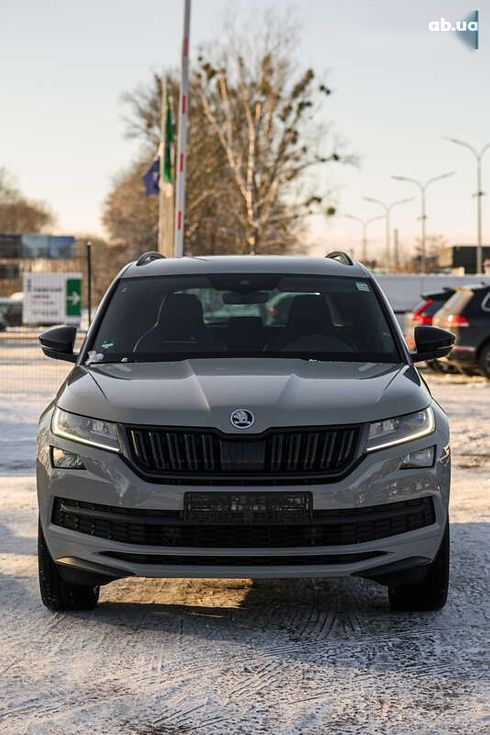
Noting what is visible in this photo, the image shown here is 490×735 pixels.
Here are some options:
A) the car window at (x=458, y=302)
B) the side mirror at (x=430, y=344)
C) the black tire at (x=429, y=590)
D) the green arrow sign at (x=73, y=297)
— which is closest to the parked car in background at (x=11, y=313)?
the green arrow sign at (x=73, y=297)

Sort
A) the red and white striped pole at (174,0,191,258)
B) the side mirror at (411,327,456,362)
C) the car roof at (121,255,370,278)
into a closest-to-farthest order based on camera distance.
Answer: the side mirror at (411,327,456,362) < the car roof at (121,255,370,278) < the red and white striped pole at (174,0,191,258)

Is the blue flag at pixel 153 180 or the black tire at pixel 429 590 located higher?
the blue flag at pixel 153 180

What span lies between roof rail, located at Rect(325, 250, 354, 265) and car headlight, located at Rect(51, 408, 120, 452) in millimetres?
2300

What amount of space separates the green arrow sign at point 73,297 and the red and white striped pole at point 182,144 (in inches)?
181

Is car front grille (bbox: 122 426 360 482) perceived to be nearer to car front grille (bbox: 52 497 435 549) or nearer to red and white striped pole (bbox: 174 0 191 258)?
car front grille (bbox: 52 497 435 549)

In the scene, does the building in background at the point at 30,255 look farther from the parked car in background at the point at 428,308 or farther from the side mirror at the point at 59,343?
the side mirror at the point at 59,343

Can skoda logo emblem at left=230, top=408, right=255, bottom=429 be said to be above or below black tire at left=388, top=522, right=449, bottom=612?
above

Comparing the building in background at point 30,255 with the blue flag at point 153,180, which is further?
the building in background at point 30,255

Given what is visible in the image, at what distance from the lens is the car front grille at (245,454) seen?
5.39 m

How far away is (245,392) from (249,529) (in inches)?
23.7

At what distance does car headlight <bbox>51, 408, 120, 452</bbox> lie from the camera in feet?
18.1

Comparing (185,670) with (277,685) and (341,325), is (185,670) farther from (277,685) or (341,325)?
(341,325)

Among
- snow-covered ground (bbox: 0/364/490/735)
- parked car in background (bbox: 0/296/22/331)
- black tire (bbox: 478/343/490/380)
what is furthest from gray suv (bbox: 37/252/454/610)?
parked car in background (bbox: 0/296/22/331)

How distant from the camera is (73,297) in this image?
3088 centimetres
